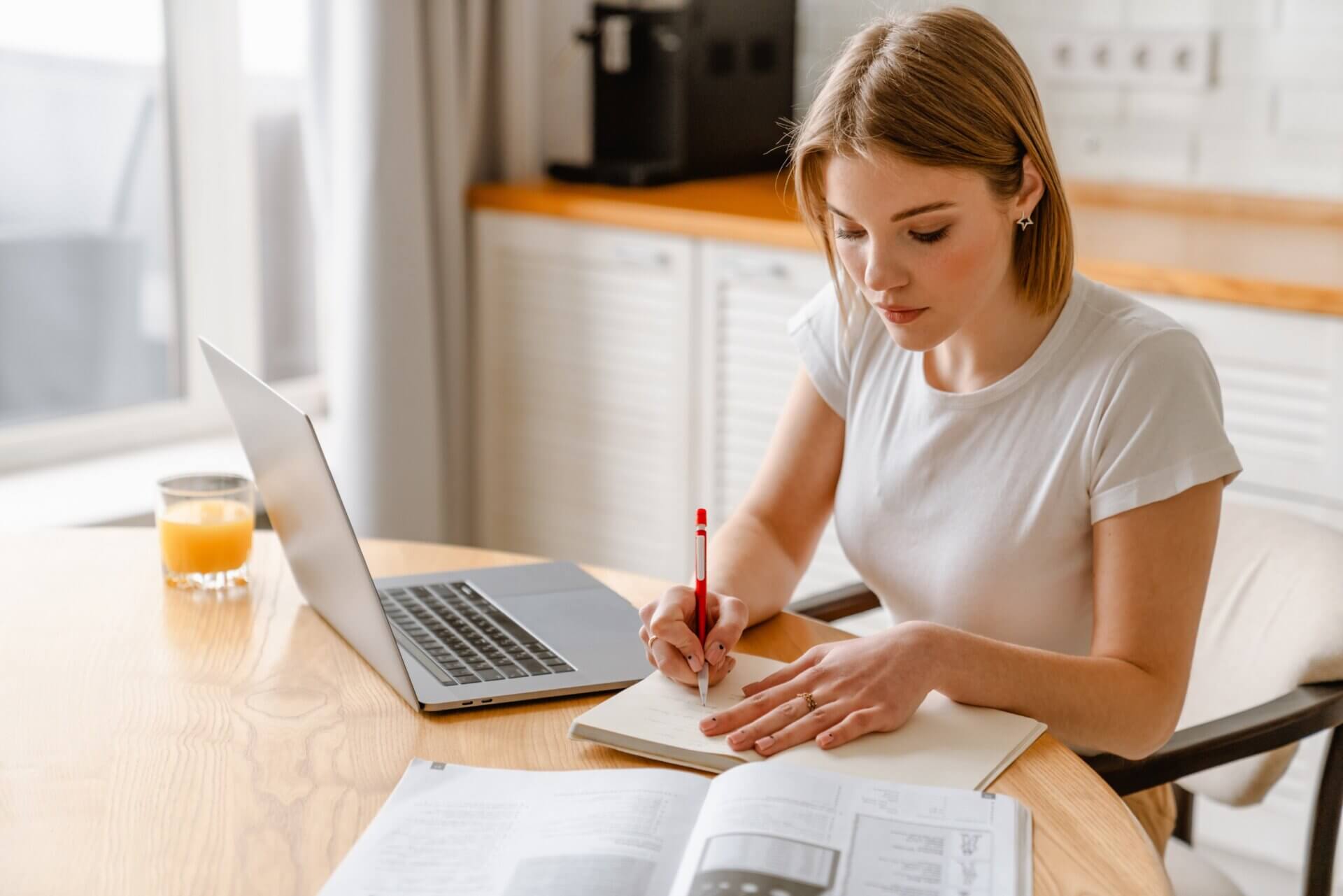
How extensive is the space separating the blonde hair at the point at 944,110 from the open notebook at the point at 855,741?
450 mm

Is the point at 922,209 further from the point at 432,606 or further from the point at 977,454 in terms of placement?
the point at 432,606

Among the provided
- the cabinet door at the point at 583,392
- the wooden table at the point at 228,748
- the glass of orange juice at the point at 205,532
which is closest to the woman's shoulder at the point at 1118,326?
the wooden table at the point at 228,748

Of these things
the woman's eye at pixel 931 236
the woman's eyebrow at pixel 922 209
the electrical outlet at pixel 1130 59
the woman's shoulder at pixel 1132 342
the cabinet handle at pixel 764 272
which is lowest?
the cabinet handle at pixel 764 272

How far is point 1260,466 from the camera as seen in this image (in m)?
2.08

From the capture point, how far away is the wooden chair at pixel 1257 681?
48.2 inches

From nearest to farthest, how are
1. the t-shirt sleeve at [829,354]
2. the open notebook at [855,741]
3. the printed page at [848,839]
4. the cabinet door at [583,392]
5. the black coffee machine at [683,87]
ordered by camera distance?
the printed page at [848,839] < the open notebook at [855,741] < the t-shirt sleeve at [829,354] < the cabinet door at [583,392] < the black coffee machine at [683,87]

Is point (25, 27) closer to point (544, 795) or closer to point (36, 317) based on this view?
point (36, 317)

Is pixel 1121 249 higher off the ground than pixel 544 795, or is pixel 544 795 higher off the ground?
pixel 1121 249

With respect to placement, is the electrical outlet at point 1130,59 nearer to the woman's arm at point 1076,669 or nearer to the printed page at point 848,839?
the woman's arm at point 1076,669

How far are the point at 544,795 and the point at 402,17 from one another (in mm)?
1958

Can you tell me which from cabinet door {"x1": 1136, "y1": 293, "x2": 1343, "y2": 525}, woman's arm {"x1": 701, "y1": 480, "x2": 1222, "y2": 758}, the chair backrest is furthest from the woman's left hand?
cabinet door {"x1": 1136, "y1": 293, "x2": 1343, "y2": 525}

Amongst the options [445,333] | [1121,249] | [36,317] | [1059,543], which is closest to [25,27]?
[36,317]

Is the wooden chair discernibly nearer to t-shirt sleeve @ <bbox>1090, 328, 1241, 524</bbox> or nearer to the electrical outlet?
t-shirt sleeve @ <bbox>1090, 328, 1241, 524</bbox>

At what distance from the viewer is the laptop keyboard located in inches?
47.1
